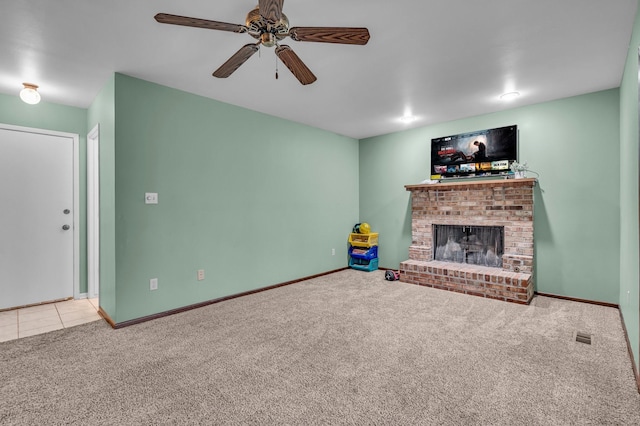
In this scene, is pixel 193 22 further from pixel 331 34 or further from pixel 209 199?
pixel 209 199

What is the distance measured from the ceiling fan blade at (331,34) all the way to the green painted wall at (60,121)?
3659 millimetres

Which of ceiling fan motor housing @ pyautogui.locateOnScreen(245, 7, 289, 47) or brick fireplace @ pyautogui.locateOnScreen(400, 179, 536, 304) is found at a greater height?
ceiling fan motor housing @ pyautogui.locateOnScreen(245, 7, 289, 47)

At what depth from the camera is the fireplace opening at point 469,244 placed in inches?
171

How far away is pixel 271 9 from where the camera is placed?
5.32 feet

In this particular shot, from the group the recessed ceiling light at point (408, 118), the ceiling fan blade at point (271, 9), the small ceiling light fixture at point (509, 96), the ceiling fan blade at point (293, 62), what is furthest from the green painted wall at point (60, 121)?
the small ceiling light fixture at point (509, 96)

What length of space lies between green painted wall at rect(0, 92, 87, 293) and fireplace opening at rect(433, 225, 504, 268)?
5.03m

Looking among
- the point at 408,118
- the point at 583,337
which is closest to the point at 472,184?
the point at 408,118

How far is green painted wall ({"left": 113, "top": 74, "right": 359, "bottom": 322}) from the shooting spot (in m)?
3.06

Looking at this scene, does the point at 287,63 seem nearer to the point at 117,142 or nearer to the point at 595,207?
the point at 117,142

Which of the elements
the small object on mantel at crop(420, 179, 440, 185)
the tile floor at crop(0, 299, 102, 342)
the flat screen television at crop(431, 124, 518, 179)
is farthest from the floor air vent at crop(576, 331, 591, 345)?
the tile floor at crop(0, 299, 102, 342)

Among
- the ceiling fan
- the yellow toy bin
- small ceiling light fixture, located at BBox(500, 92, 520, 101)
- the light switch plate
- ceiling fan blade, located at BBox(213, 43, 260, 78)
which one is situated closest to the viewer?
the ceiling fan

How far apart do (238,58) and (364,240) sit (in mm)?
3907

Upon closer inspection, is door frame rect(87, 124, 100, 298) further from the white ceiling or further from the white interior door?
the white ceiling

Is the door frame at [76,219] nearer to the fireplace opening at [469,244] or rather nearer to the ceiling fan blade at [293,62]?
the ceiling fan blade at [293,62]
